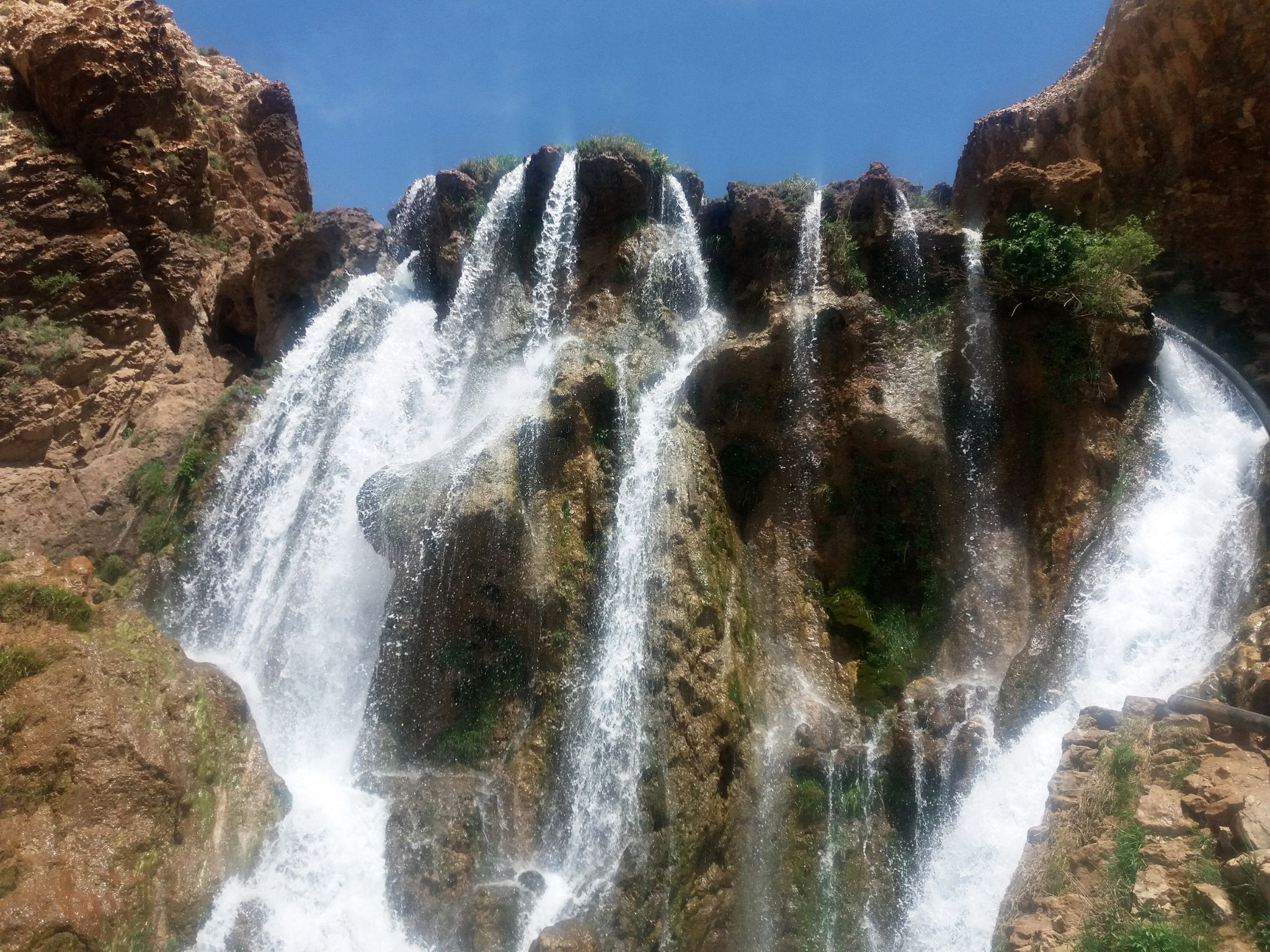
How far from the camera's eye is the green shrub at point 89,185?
16.8 m

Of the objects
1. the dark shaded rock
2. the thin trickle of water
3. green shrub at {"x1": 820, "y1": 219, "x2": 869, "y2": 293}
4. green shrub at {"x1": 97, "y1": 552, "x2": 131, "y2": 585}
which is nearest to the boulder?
green shrub at {"x1": 97, "y1": 552, "x2": 131, "y2": 585}

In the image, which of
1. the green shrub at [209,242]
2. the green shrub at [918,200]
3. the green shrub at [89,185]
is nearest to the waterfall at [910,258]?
the green shrub at [918,200]

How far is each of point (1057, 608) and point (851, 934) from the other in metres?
5.55

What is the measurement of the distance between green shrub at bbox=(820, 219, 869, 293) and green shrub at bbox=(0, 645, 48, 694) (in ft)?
45.9

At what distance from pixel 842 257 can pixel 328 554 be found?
11.4m

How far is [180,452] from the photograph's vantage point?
16453mm

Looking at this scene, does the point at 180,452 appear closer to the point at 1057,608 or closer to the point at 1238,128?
the point at 1057,608

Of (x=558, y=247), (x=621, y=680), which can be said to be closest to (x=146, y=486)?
(x=558, y=247)

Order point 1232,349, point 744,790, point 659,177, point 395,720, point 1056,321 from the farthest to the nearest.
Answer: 1. point 659,177
2. point 1232,349
3. point 1056,321
4. point 395,720
5. point 744,790

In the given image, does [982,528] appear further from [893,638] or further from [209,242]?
[209,242]

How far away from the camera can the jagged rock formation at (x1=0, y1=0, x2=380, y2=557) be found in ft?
49.7

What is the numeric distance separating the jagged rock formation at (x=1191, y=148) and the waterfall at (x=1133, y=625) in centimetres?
455

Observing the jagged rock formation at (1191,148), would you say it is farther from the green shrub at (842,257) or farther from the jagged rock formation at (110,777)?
the jagged rock formation at (110,777)

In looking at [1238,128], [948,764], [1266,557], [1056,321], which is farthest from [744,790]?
[1238,128]
